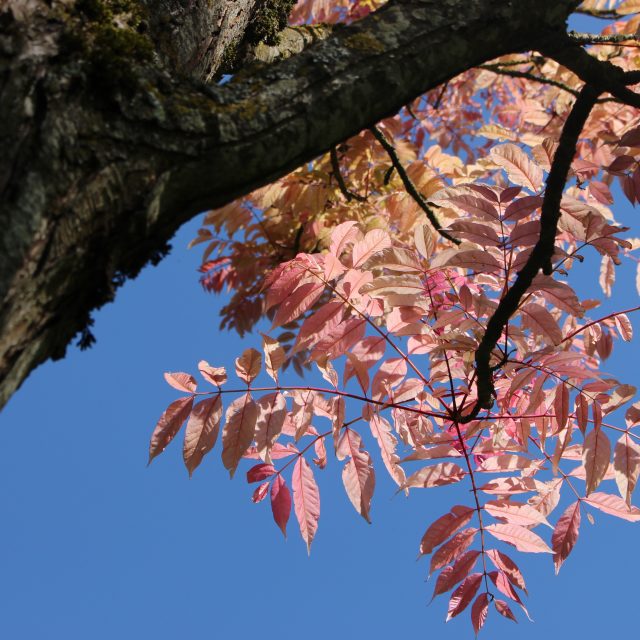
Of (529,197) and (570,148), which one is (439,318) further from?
(570,148)

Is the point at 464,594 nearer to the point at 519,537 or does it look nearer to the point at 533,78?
the point at 519,537

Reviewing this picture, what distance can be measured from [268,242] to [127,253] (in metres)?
2.53

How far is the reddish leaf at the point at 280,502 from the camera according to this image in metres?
1.68

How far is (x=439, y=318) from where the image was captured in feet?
5.15

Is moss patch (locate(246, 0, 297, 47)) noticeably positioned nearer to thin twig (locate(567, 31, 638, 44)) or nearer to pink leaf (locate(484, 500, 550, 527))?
thin twig (locate(567, 31, 638, 44))

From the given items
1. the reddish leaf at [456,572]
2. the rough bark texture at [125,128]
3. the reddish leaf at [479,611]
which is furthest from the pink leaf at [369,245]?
the reddish leaf at [479,611]

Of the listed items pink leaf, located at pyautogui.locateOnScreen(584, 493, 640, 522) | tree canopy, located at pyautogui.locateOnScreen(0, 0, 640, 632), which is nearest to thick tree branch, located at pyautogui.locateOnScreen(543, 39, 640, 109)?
tree canopy, located at pyautogui.locateOnScreen(0, 0, 640, 632)

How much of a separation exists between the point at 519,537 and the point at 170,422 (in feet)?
3.50

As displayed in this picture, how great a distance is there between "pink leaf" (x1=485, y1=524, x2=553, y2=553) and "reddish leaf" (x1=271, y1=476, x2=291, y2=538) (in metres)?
0.60

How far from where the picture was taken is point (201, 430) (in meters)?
1.51

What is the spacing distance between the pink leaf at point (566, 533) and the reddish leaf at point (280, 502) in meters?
0.79

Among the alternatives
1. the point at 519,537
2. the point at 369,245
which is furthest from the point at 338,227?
the point at 519,537

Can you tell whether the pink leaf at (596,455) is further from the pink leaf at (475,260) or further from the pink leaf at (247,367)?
the pink leaf at (247,367)

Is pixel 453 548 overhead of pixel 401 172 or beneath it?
beneath
